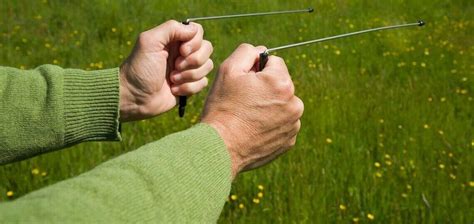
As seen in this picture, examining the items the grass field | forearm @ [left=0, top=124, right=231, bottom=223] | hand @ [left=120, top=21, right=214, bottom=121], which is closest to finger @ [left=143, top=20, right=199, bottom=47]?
hand @ [left=120, top=21, right=214, bottom=121]

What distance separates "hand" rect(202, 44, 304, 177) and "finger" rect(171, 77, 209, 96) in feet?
1.43

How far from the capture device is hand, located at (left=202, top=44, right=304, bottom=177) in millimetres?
1076

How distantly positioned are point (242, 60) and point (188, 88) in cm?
47

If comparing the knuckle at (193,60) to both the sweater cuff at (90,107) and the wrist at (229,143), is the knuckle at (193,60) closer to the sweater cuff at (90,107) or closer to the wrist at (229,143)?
the sweater cuff at (90,107)

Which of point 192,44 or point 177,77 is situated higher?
point 192,44

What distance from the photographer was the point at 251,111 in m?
1.11

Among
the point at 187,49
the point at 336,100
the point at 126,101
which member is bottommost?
the point at 336,100

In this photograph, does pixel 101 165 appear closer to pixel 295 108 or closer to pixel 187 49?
pixel 295 108

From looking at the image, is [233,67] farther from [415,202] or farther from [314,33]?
[314,33]

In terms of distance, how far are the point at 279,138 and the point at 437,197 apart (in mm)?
1430

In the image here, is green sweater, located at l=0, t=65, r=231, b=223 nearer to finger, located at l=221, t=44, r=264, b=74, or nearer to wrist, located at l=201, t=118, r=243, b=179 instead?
wrist, located at l=201, t=118, r=243, b=179

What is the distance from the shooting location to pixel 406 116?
3199mm

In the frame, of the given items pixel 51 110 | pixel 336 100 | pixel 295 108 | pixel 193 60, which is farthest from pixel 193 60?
pixel 336 100

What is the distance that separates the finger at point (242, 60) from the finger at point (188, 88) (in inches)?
15.9
